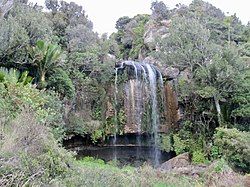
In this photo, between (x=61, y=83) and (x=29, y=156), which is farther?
(x=61, y=83)

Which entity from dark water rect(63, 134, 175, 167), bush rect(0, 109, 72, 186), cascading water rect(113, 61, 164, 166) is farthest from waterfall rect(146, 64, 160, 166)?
bush rect(0, 109, 72, 186)

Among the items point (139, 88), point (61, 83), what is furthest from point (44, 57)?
point (139, 88)

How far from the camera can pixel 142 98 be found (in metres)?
22.2

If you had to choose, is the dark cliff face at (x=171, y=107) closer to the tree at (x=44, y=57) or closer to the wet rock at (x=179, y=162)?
the wet rock at (x=179, y=162)

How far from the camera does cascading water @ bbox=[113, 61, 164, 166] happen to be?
850 inches

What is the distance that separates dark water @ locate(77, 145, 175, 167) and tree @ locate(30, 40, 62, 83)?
600cm

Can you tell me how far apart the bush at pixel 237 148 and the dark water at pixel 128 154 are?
240 inches

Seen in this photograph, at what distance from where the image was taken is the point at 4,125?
7.95 metres

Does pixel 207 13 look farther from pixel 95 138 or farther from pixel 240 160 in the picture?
pixel 240 160

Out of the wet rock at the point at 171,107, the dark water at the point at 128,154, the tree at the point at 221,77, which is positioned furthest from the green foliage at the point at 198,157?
the wet rock at the point at 171,107

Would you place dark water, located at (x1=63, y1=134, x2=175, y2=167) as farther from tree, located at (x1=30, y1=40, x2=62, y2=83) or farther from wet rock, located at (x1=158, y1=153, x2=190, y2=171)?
tree, located at (x1=30, y1=40, x2=62, y2=83)

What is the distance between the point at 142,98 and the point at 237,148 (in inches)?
327

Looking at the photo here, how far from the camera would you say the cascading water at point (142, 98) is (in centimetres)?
2159

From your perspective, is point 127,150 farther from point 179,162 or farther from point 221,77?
point 221,77
